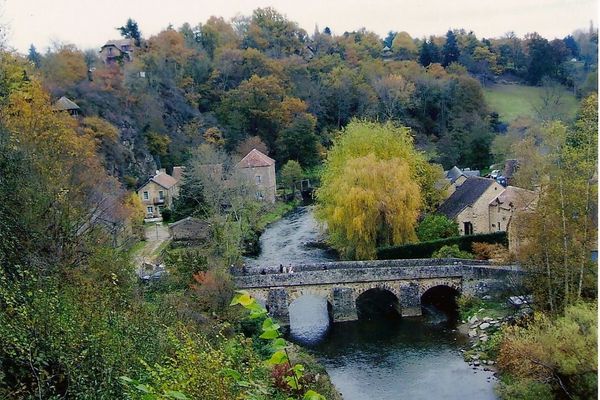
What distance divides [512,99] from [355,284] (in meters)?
31.1

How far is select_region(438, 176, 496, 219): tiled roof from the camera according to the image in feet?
80.3

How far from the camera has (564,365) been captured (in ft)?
36.1

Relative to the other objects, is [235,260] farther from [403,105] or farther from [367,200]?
[403,105]

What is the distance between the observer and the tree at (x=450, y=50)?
173 feet

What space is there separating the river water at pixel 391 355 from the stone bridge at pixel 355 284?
57cm

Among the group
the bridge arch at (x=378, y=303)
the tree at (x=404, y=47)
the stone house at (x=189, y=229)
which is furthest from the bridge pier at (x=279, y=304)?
the tree at (x=404, y=47)

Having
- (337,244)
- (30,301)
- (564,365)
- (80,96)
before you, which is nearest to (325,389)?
(564,365)

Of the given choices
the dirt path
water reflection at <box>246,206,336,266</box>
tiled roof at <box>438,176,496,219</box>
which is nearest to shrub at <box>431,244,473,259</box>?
tiled roof at <box>438,176,496,219</box>

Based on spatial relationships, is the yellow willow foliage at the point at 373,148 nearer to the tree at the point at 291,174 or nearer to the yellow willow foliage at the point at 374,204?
the yellow willow foliage at the point at 374,204

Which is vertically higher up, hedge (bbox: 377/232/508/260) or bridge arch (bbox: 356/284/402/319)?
hedge (bbox: 377/232/508/260)

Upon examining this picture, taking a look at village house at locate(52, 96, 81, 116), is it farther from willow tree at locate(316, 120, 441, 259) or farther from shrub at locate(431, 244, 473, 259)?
shrub at locate(431, 244, 473, 259)

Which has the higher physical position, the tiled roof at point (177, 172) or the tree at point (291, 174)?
the tiled roof at point (177, 172)

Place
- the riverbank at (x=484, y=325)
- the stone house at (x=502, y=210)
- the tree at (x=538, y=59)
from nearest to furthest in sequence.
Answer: the riverbank at (x=484, y=325) → the stone house at (x=502, y=210) → the tree at (x=538, y=59)

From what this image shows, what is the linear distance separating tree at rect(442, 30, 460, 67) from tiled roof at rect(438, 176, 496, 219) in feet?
93.2
